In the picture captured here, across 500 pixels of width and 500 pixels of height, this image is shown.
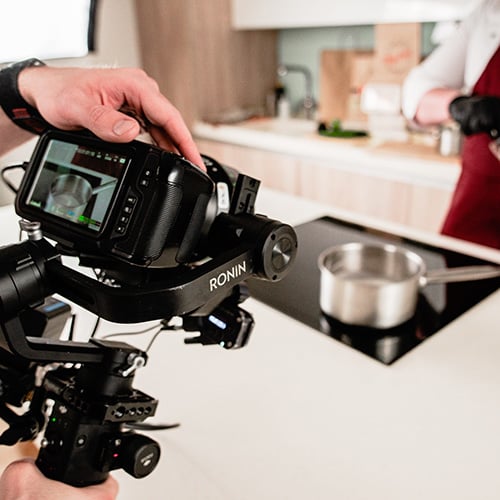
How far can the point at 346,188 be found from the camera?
2496 mm

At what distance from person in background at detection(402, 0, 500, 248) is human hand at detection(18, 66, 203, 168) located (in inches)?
44.1

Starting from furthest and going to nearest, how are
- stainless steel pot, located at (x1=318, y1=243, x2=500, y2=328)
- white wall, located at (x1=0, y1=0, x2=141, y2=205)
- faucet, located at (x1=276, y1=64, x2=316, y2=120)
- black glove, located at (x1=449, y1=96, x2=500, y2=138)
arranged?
1. faucet, located at (x1=276, y1=64, x2=316, y2=120)
2. white wall, located at (x1=0, y1=0, x2=141, y2=205)
3. black glove, located at (x1=449, y1=96, x2=500, y2=138)
4. stainless steel pot, located at (x1=318, y1=243, x2=500, y2=328)

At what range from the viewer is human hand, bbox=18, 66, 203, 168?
0.57 m

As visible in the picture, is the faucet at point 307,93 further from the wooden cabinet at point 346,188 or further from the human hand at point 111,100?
the human hand at point 111,100

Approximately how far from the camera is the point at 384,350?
87 cm

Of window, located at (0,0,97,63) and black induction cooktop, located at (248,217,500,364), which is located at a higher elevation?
window, located at (0,0,97,63)

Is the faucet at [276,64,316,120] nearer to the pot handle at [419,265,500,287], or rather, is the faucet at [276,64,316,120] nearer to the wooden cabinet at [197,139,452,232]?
the wooden cabinet at [197,139,452,232]

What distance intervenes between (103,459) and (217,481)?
18 centimetres

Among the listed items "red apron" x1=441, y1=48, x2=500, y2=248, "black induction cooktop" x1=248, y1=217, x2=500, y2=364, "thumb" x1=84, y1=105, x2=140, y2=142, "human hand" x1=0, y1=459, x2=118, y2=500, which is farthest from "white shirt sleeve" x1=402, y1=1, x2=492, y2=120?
"human hand" x1=0, y1=459, x2=118, y2=500

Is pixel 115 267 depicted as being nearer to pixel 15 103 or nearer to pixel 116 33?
pixel 15 103

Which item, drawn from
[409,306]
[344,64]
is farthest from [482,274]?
[344,64]

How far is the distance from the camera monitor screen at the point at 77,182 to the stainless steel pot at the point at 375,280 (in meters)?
0.49

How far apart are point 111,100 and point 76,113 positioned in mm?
42

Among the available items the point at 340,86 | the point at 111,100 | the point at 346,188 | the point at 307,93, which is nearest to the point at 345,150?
the point at 346,188
